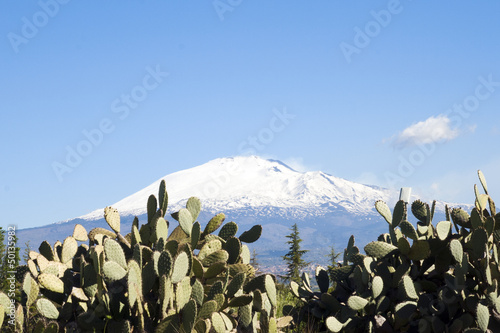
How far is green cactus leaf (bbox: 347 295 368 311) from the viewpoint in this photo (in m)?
5.24

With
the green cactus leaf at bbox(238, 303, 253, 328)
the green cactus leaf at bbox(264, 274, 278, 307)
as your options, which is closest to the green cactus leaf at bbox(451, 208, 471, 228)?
the green cactus leaf at bbox(264, 274, 278, 307)

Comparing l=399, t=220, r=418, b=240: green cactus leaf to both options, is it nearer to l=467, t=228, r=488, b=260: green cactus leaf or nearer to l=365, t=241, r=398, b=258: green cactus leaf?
l=365, t=241, r=398, b=258: green cactus leaf

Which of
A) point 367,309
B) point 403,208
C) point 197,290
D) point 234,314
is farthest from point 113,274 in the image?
point 403,208

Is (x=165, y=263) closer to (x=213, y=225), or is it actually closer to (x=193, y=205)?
(x=193, y=205)

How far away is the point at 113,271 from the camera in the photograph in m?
4.34

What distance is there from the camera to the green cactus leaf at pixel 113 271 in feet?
14.1

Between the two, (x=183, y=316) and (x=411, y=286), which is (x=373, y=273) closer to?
(x=411, y=286)

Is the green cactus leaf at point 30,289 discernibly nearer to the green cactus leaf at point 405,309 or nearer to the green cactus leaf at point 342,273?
the green cactus leaf at point 342,273

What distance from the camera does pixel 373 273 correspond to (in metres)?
5.62

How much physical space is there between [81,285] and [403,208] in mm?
3251

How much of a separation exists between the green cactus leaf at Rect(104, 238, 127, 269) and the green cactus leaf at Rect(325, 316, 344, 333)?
6.61 feet

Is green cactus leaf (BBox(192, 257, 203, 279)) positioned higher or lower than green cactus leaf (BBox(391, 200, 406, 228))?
lower

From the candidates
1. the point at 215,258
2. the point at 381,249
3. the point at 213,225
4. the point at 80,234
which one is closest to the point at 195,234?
the point at 215,258

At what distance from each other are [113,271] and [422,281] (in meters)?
3.03
